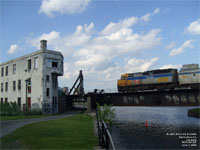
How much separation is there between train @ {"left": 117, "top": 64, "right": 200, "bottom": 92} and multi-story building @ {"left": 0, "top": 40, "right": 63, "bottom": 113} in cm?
1487

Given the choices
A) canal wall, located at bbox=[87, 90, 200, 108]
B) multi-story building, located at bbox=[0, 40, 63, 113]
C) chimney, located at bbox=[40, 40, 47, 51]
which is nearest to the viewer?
canal wall, located at bbox=[87, 90, 200, 108]

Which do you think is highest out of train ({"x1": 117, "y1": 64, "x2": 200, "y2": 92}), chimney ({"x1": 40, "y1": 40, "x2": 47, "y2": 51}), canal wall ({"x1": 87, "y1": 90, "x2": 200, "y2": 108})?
chimney ({"x1": 40, "y1": 40, "x2": 47, "y2": 51})

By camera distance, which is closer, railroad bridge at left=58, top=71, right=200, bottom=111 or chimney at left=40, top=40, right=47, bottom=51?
railroad bridge at left=58, top=71, right=200, bottom=111

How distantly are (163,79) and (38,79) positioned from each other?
2607 centimetres

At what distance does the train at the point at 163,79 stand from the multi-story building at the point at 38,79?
1487 centimetres

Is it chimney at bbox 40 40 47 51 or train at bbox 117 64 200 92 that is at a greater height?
chimney at bbox 40 40 47 51

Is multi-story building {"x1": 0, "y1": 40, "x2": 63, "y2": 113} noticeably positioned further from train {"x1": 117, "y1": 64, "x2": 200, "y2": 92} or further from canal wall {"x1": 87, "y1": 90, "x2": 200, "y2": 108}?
train {"x1": 117, "y1": 64, "x2": 200, "y2": 92}

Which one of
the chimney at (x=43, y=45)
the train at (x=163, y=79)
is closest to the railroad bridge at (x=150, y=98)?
the train at (x=163, y=79)

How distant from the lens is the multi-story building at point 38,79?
38594mm

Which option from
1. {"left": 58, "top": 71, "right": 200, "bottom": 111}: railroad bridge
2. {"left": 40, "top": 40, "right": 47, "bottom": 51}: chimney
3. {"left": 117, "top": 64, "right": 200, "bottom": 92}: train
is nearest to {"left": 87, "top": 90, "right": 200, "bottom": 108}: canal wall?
{"left": 58, "top": 71, "right": 200, "bottom": 111}: railroad bridge

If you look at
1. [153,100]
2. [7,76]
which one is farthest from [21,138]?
[7,76]

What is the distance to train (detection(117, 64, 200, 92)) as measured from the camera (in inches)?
1251

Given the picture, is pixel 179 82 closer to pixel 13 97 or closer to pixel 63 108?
pixel 63 108

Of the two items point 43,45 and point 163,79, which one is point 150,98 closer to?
point 163,79
